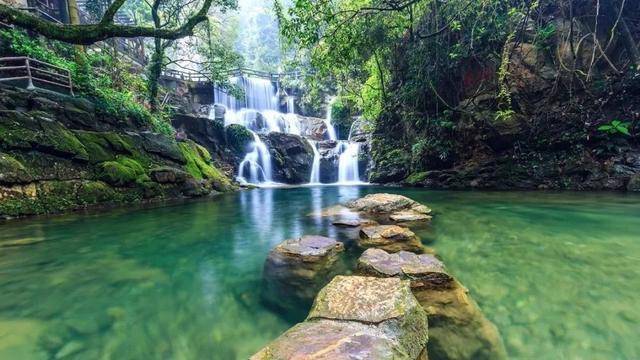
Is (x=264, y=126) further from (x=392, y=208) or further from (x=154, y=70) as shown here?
(x=392, y=208)

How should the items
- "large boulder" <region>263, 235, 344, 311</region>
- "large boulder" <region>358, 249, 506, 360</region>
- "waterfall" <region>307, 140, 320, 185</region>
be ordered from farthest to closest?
"waterfall" <region>307, 140, 320, 185</region>, "large boulder" <region>263, 235, 344, 311</region>, "large boulder" <region>358, 249, 506, 360</region>

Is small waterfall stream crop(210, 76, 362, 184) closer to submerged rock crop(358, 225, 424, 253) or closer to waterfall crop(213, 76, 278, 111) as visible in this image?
waterfall crop(213, 76, 278, 111)

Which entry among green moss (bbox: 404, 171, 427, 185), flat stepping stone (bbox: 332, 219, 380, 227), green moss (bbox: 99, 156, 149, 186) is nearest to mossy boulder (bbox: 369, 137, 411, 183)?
green moss (bbox: 404, 171, 427, 185)

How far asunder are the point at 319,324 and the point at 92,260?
3.94 meters

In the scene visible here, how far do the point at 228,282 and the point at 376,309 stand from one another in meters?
2.11

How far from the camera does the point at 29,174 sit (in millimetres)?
7184

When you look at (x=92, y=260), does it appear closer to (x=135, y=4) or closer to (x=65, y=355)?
(x=65, y=355)

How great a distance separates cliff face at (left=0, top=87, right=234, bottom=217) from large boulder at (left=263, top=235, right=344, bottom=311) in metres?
6.75

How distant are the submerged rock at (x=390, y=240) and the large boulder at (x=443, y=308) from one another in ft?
2.28

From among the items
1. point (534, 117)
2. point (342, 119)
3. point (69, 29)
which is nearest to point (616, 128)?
point (534, 117)

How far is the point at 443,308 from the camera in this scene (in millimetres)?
2670

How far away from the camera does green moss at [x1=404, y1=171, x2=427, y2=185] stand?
13859 millimetres

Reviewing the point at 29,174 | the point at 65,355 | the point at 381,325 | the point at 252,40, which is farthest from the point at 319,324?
the point at 252,40

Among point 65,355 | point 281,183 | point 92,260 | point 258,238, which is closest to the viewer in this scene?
point 65,355
